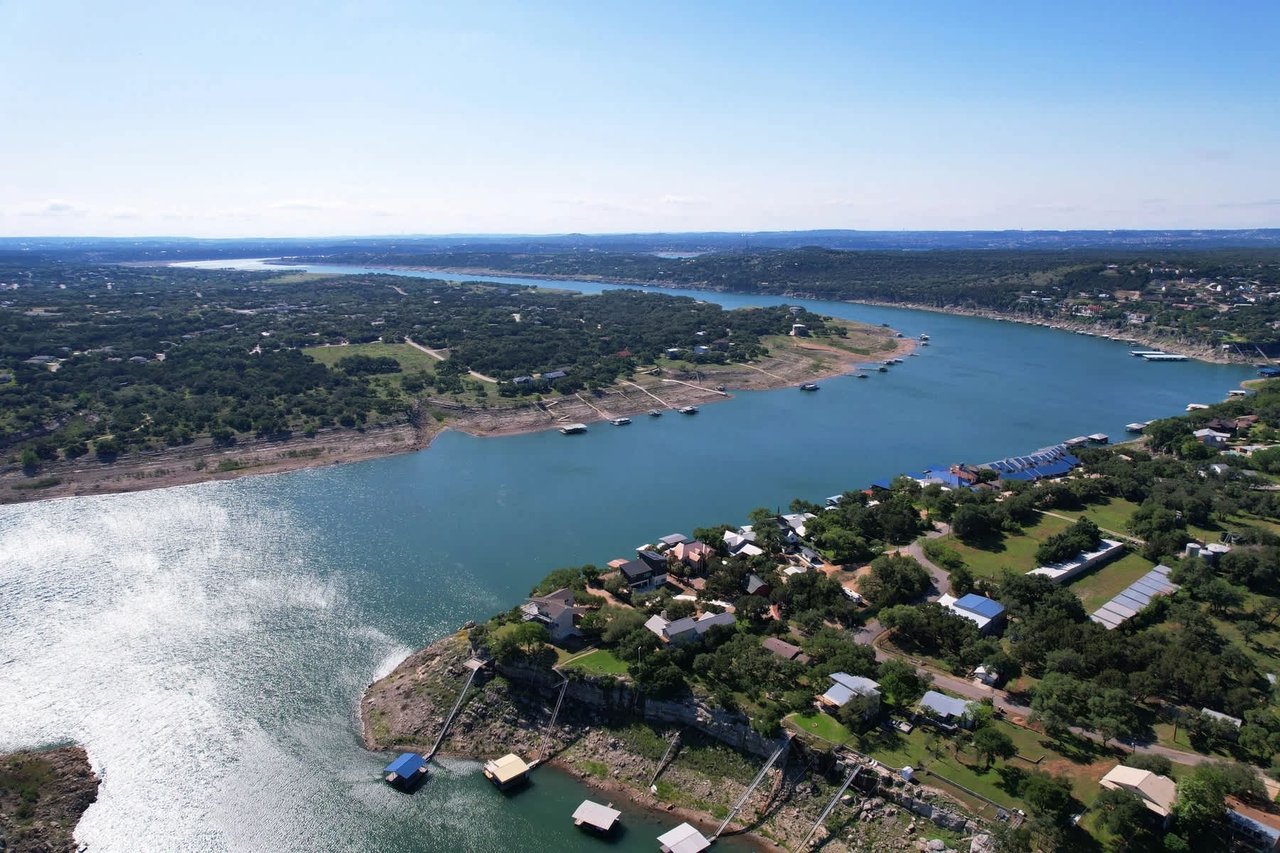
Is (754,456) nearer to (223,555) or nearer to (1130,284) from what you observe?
(223,555)

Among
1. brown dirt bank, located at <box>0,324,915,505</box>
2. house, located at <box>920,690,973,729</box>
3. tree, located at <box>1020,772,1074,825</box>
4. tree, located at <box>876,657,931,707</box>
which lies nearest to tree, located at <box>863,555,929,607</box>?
tree, located at <box>876,657,931,707</box>

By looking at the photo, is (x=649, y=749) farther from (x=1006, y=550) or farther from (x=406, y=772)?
(x=1006, y=550)

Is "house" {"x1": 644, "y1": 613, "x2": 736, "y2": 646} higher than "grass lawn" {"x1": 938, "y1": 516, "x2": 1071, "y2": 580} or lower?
higher

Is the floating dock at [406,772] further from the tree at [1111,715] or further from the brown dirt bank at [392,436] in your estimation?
the brown dirt bank at [392,436]

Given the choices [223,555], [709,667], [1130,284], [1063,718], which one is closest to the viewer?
[1063,718]

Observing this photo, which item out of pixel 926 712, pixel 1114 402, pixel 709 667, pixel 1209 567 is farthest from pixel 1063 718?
pixel 1114 402

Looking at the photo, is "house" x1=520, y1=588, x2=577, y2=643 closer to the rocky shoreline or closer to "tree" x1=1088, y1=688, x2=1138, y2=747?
the rocky shoreline
